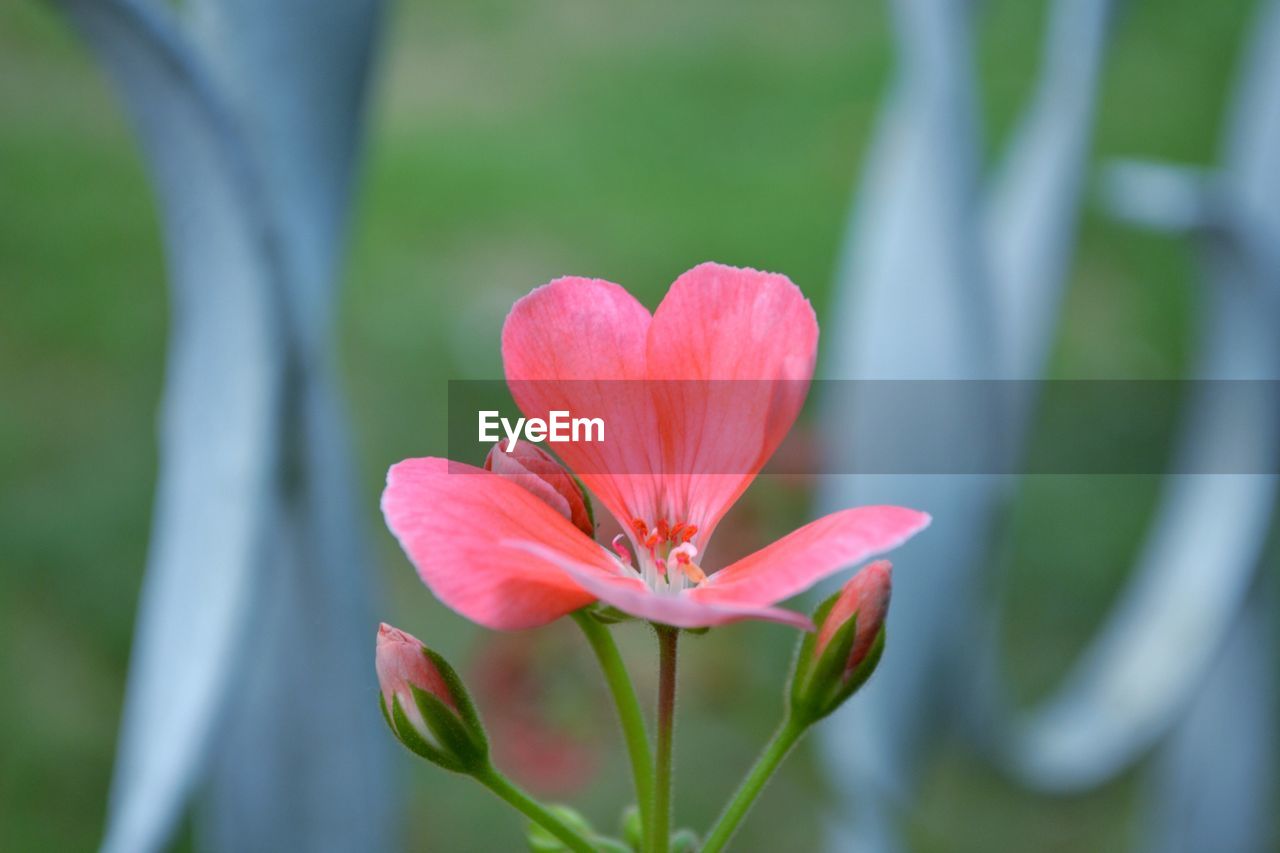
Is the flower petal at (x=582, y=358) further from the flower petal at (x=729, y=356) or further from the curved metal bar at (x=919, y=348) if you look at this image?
the curved metal bar at (x=919, y=348)

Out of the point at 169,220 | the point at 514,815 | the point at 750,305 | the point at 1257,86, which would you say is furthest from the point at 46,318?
the point at 750,305

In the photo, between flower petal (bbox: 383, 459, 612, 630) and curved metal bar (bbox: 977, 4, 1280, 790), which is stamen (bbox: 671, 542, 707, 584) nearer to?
flower petal (bbox: 383, 459, 612, 630)

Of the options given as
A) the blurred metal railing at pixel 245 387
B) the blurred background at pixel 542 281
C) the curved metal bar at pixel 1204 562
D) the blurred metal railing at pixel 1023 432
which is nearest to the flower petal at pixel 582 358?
the blurred metal railing at pixel 245 387

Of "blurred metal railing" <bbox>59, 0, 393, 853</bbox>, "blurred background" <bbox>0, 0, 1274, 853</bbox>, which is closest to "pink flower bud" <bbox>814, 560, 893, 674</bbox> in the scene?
"blurred metal railing" <bbox>59, 0, 393, 853</bbox>

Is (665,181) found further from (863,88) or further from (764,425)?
(764,425)

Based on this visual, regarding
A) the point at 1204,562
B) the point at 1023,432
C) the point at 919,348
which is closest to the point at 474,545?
the point at 919,348
